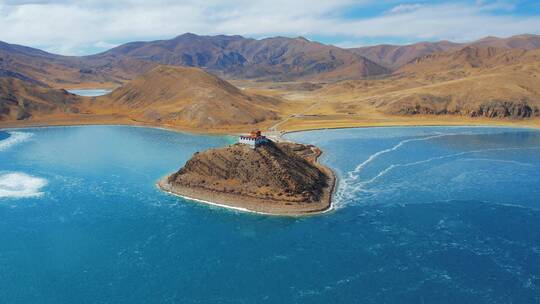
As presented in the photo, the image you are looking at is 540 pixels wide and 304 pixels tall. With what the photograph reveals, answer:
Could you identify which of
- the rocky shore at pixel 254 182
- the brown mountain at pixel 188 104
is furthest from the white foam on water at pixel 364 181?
the brown mountain at pixel 188 104

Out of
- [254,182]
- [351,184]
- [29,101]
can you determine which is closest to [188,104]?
[29,101]

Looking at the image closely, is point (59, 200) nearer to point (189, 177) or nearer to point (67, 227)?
point (67, 227)

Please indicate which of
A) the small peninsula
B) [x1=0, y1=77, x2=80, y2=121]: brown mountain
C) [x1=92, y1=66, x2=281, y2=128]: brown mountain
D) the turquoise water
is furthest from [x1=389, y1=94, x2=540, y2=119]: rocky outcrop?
[x1=0, y1=77, x2=80, y2=121]: brown mountain

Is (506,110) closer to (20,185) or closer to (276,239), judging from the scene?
(276,239)

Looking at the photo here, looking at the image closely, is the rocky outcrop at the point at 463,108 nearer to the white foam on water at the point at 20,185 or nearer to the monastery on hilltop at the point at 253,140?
the monastery on hilltop at the point at 253,140

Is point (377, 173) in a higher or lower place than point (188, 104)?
lower

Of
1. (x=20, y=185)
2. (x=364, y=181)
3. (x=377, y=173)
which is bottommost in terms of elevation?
(x=20, y=185)

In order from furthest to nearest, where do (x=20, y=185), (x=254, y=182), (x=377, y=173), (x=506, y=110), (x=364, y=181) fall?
(x=506, y=110) < (x=377, y=173) < (x=364, y=181) < (x=20, y=185) < (x=254, y=182)
